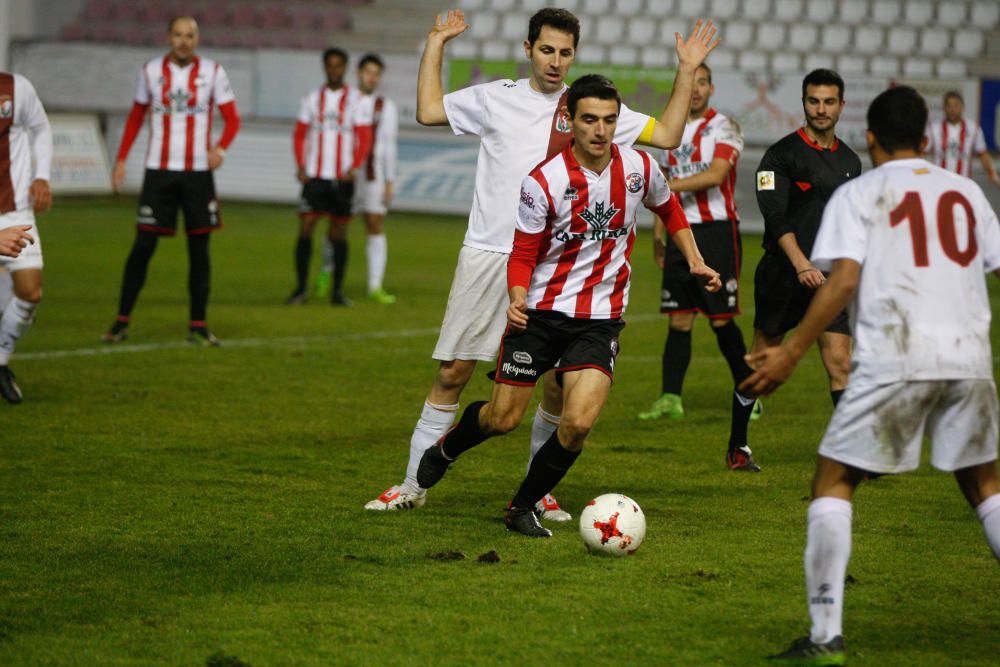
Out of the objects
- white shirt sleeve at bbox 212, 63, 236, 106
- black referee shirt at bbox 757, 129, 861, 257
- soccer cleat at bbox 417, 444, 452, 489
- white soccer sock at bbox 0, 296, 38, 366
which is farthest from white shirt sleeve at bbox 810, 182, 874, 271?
white shirt sleeve at bbox 212, 63, 236, 106

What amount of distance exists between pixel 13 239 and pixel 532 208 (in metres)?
2.45

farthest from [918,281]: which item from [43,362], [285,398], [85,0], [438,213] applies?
[85,0]

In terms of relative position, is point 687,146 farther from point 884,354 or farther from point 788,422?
point 884,354

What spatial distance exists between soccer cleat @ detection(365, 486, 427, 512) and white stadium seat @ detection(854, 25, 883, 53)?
69.5 feet

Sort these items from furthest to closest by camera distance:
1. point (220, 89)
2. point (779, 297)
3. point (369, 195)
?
point (369, 195) → point (220, 89) → point (779, 297)

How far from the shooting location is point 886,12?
25.8 meters

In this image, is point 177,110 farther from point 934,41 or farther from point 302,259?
point 934,41

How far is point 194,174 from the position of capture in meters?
11.0

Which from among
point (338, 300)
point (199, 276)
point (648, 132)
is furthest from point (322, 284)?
point (648, 132)

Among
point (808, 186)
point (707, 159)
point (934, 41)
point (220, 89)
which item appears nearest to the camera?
point (808, 186)

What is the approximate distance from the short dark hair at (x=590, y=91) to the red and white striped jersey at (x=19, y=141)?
13.6ft

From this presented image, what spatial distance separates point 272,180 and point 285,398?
16944 mm

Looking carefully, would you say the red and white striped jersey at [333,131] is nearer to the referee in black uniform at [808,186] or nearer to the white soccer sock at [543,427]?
the referee in black uniform at [808,186]

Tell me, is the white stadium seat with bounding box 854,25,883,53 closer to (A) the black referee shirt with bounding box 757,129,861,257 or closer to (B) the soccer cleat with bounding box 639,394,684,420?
(B) the soccer cleat with bounding box 639,394,684,420
